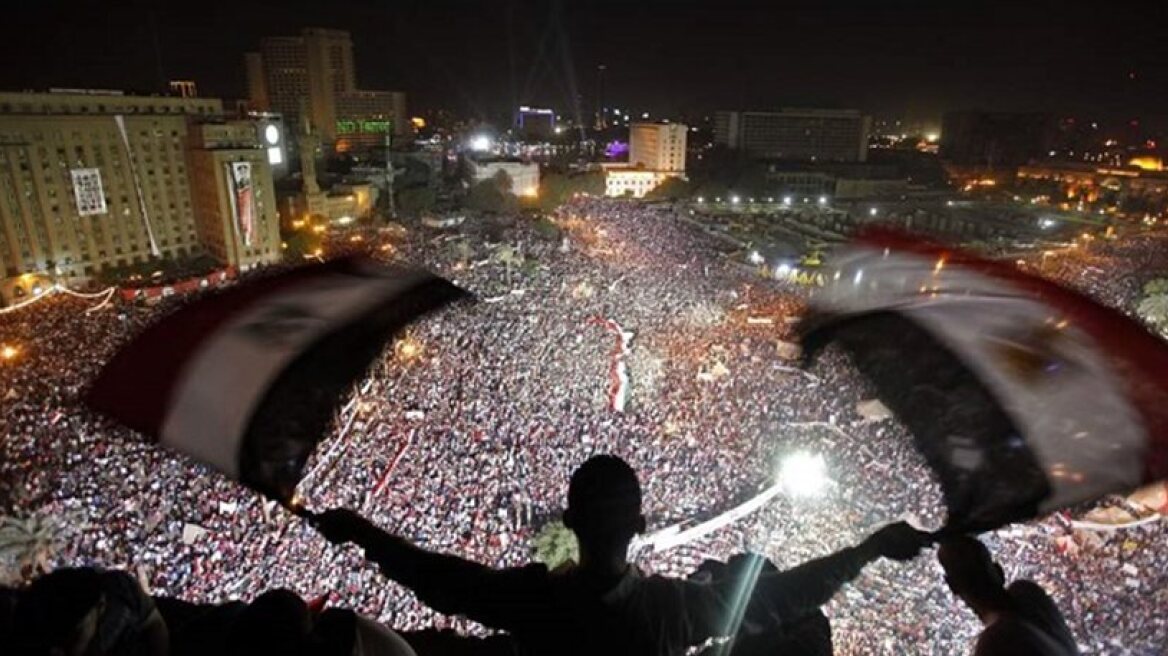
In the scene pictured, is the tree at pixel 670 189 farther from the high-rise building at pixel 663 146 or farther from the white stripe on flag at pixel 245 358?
the white stripe on flag at pixel 245 358

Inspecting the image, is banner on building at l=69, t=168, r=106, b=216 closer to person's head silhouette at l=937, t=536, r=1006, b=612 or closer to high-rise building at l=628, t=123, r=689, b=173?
person's head silhouette at l=937, t=536, r=1006, b=612

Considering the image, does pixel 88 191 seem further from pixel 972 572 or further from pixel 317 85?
pixel 317 85

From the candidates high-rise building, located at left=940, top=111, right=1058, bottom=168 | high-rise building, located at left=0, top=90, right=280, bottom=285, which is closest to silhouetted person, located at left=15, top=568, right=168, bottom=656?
high-rise building, located at left=0, top=90, right=280, bottom=285

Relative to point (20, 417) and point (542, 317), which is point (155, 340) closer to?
point (20, 417)

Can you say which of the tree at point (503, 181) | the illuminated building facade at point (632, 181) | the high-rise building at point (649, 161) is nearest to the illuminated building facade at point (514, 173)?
the tree at point (503, 181)

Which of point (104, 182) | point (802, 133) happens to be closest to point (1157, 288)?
point (104, 182)

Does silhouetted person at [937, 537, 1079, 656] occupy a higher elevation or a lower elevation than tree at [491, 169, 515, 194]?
higher
